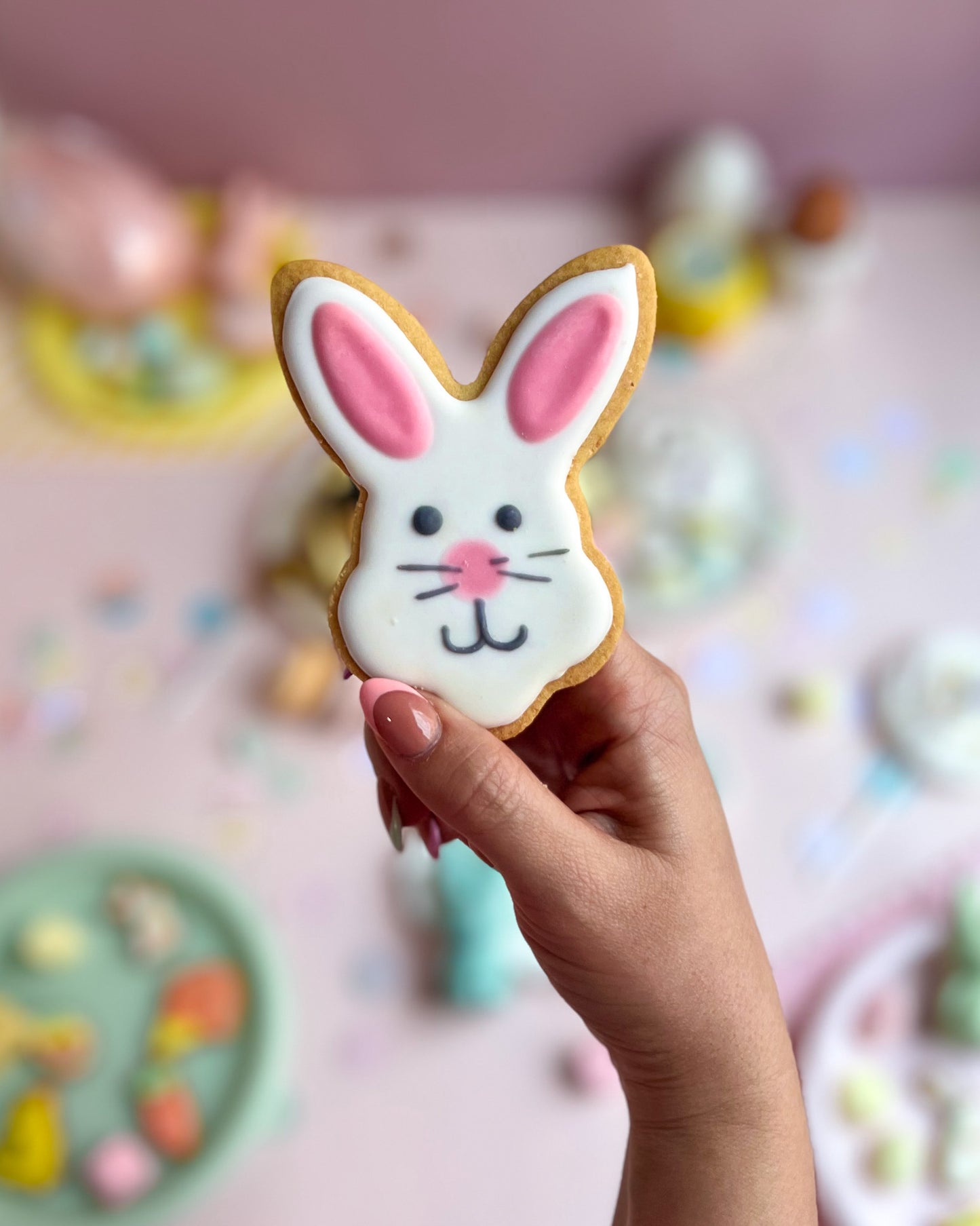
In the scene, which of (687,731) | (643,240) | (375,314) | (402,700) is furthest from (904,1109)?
(643,240)

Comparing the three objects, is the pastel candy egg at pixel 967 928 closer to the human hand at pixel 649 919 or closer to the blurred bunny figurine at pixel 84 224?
the human hand at pixel 649 919

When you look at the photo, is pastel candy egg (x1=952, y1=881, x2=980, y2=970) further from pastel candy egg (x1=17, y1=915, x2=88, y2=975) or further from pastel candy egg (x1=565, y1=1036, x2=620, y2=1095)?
pastel candy egg (x1=17, y1=915, x2=88, y2=975)

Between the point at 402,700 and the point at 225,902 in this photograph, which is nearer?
the point at 402,700

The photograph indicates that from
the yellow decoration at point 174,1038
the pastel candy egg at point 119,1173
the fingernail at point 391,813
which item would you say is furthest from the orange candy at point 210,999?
the fingernail at point 391,813

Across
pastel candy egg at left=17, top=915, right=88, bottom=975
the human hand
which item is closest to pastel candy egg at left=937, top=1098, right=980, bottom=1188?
the human hand

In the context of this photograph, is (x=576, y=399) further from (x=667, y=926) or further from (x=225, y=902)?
(x=225, y=902)
